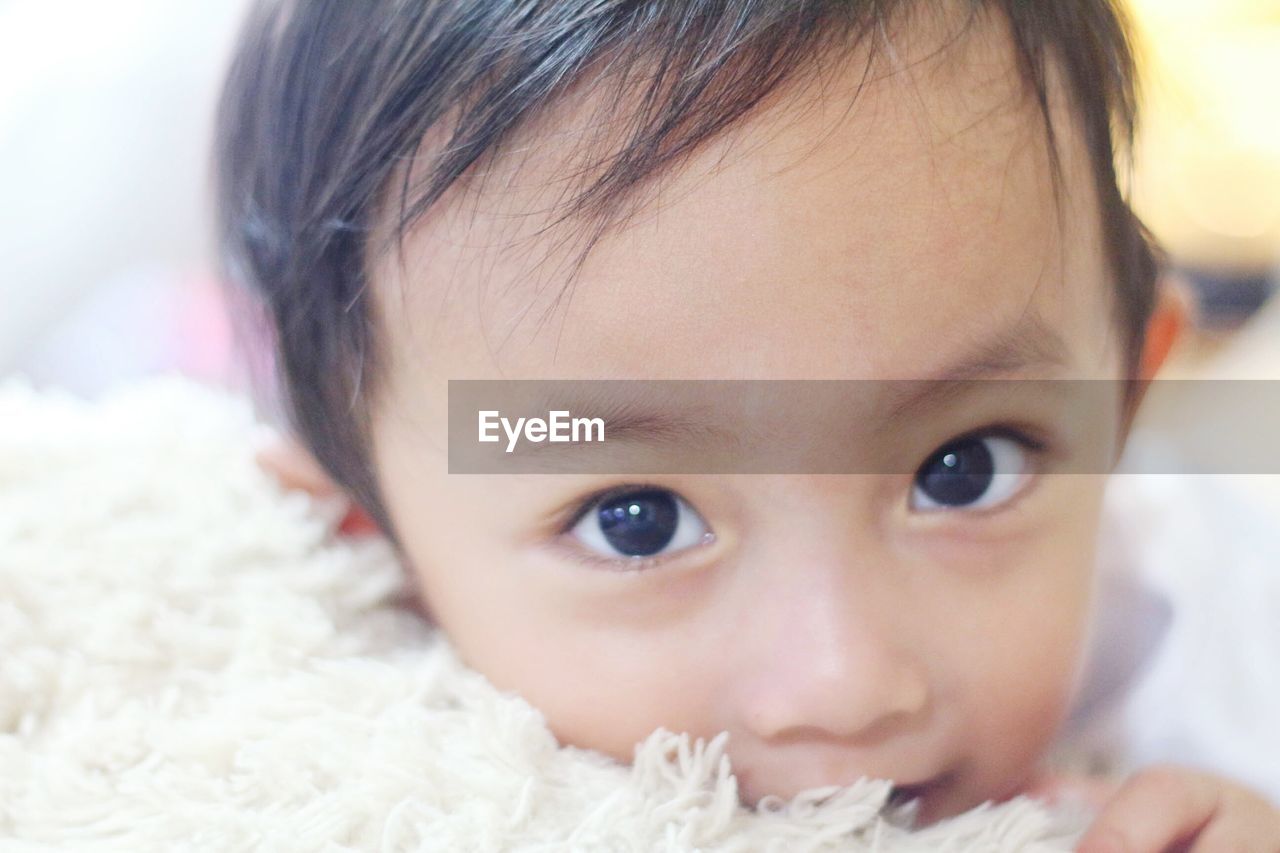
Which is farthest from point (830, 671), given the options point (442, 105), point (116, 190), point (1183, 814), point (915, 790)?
point (116, 190)

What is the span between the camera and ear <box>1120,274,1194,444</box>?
2.62 feet

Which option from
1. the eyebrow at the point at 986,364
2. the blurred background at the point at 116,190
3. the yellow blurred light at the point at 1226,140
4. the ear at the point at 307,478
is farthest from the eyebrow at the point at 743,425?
the yellow blurred light at the point at 1226,140

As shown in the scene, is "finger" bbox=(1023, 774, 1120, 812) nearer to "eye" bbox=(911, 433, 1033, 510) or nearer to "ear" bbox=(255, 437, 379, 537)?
"eye" bbox=(911, 433, 1033, 510)

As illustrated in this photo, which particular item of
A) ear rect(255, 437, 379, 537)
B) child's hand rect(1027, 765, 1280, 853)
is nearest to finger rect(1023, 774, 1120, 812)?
child's hand rect(1027, 765, 1280, 853)

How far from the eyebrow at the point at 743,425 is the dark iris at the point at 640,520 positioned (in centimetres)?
4

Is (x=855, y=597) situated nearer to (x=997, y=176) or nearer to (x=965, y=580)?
(x=965, y=580)

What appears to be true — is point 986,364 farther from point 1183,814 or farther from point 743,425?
point 1183,814

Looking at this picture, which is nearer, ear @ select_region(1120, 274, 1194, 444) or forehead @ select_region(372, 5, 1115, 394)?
forehead @ select_region(372, 5, 1115, 394)

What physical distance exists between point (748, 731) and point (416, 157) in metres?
0.35

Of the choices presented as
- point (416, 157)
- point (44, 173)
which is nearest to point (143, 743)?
point (416, 157)

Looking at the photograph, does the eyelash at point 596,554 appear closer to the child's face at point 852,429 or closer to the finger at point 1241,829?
the child's face at point 852,429

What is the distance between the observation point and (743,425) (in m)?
0.58

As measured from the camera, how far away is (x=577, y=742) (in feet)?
2.14

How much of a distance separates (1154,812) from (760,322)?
0.34 metres
